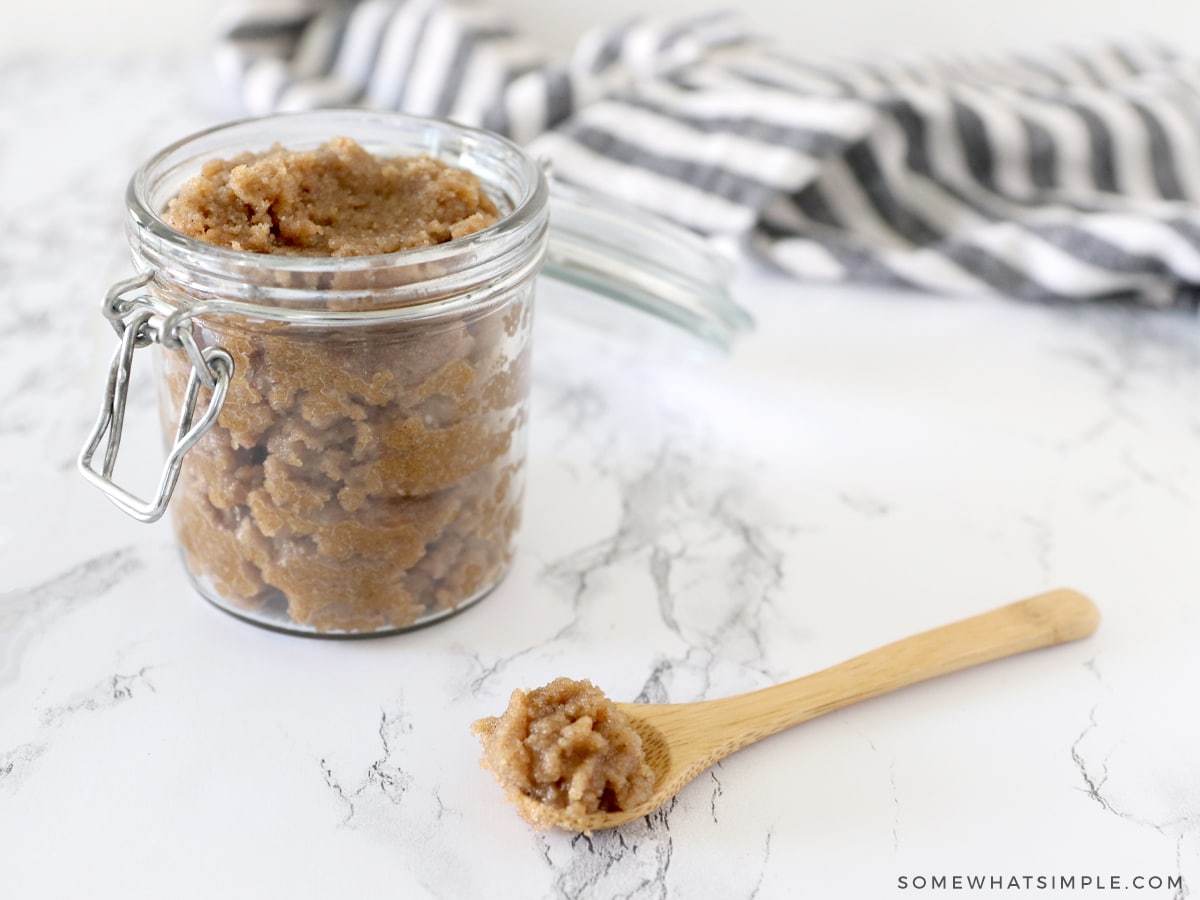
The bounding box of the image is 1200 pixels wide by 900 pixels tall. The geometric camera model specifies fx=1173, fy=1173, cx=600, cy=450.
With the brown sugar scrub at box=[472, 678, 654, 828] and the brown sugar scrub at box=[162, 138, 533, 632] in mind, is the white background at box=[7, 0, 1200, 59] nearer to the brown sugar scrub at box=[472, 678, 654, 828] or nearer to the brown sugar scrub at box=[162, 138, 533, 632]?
the brown sugar scrub at box=[162, 138, 533, 632]

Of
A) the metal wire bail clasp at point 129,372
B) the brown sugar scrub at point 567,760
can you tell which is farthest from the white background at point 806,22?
the brown sugar scrub at point 567,760

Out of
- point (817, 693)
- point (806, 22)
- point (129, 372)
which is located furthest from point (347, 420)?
point (806, 22)

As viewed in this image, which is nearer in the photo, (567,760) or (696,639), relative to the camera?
(567,760)

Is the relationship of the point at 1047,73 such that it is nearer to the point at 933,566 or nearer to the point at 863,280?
the point at 863,280

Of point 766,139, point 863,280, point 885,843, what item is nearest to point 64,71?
point 766,139

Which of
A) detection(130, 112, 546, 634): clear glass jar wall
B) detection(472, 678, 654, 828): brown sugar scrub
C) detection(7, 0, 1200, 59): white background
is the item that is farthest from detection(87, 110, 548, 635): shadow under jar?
detection(7, 0, 1200, 59): white background

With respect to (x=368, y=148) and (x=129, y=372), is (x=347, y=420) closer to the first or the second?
(x=129, y=372)

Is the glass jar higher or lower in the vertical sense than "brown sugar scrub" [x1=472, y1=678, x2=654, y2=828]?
higher
